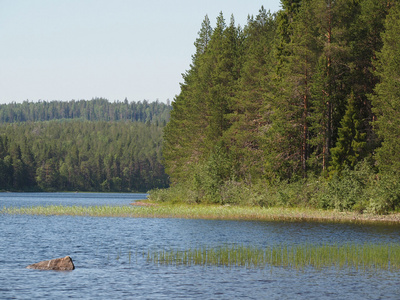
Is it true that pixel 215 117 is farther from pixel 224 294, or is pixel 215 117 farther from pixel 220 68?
pixel 224 294

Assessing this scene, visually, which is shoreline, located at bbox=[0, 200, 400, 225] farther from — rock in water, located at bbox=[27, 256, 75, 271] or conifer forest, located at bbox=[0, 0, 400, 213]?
rock in water, located at bbox=[27, 256, 75, 271]

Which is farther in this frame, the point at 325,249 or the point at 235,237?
the point at 235,237

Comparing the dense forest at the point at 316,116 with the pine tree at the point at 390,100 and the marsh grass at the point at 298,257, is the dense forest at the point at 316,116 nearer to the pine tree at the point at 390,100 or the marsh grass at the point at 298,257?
the pine tree at the point at 390,100

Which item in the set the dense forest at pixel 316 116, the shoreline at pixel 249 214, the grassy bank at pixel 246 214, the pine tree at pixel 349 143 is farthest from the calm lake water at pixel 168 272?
the pine tree at pixel 349 143

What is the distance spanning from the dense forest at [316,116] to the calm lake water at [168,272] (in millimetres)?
10046

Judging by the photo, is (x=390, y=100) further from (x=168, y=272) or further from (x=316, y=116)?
(x=168, y=272)

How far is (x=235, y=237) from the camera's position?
134 ft

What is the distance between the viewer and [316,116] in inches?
2282

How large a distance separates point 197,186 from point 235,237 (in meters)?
31.6

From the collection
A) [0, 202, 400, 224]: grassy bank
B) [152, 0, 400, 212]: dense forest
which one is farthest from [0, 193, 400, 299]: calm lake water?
[152, 0, 400, 212]: dense forest

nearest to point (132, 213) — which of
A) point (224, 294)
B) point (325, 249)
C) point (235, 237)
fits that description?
point (235, 237)

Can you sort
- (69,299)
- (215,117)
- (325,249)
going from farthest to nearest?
(215,117) < (325,249) < (69,299)

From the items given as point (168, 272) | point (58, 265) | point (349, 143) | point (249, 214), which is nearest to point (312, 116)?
point (349, 143)

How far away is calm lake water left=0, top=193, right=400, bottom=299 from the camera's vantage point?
73.1ft
